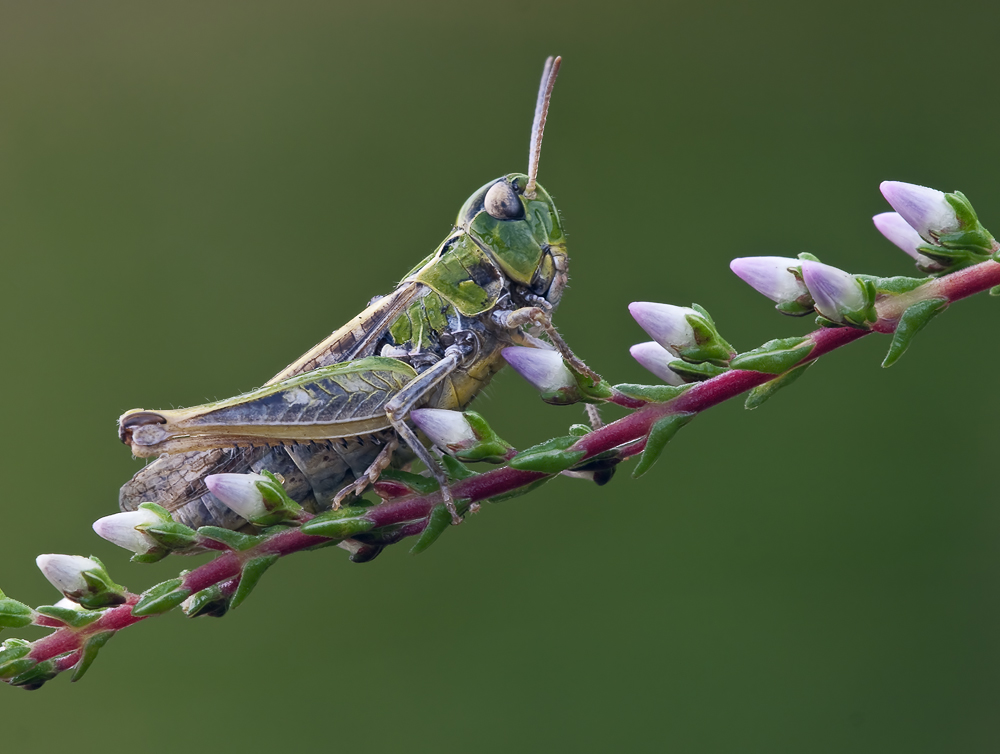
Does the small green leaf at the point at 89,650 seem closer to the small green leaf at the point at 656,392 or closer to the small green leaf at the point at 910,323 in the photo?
the small green leaf at the point at 656,392

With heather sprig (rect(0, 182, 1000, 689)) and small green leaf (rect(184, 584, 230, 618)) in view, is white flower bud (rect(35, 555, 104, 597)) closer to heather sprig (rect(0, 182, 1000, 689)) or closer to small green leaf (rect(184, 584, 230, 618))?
heather sprig (rect(0, 182, 1000, 689))

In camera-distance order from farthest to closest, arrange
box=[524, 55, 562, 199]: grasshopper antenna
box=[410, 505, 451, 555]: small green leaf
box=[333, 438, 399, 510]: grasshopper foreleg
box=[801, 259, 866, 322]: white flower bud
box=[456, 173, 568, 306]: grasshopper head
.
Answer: box=[456, 173, 568, 306]: grasshopper head, box=[524, 55, 562, 199]: grasshopper antenna, box=[333, 438, 399, 510]: grasshopper foreleg, box=[410, 505, 451, 555]: small green leaf, box=[801, 259, 866, 322]: white flower bud

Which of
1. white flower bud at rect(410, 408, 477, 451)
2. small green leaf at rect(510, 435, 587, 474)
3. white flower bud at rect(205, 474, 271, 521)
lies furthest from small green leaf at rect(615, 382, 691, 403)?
white flower bud at rect(205, 474, 271, 521)

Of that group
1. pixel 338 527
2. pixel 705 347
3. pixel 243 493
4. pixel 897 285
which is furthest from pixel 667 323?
pixel 243 493

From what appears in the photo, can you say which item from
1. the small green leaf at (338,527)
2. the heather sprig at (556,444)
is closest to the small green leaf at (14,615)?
the heather sprig at (556,444)

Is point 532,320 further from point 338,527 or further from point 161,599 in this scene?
point 161,599
